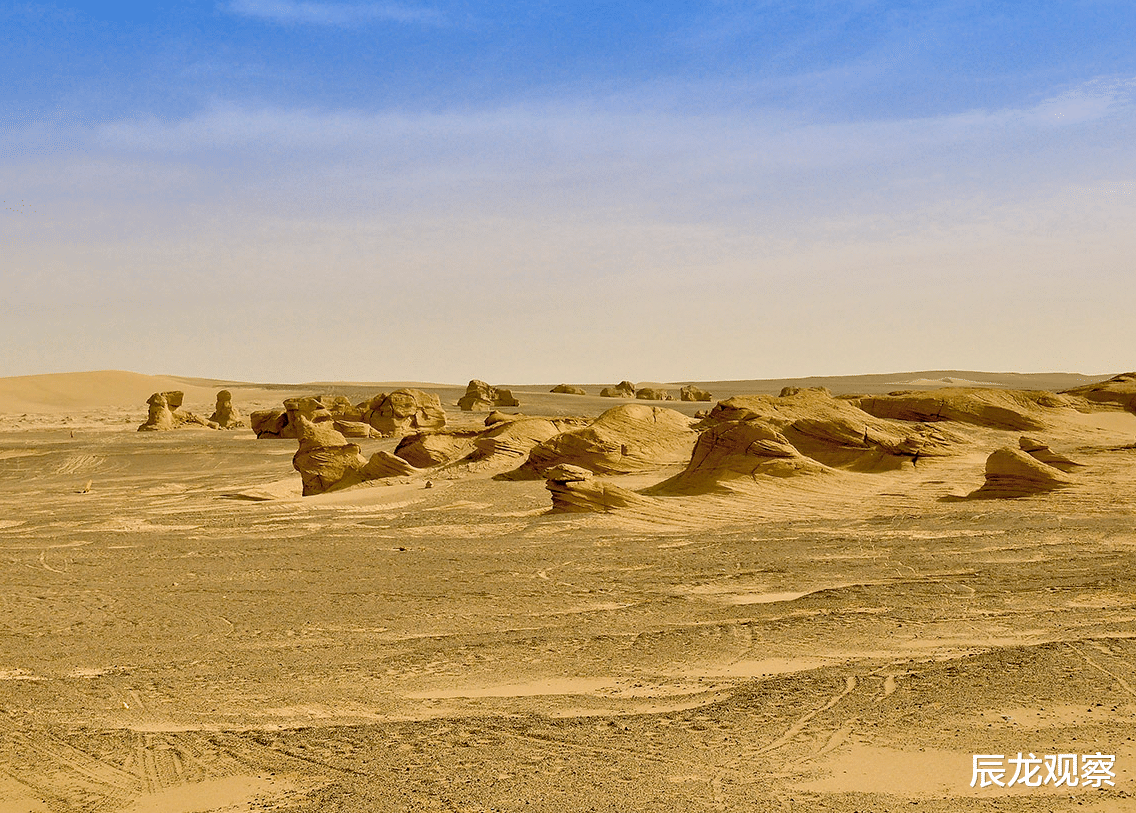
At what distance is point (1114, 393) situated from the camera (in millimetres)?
30125

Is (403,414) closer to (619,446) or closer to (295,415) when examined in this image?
(295,415)

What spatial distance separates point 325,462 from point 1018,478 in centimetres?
1487

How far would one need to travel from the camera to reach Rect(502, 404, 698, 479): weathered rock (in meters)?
21.5

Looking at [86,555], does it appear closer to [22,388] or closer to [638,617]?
[638,617]

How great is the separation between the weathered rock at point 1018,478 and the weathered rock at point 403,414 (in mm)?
25468

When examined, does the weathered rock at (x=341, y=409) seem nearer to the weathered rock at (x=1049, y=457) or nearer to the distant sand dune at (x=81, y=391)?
the weathered rock at (x=1049, y=457)

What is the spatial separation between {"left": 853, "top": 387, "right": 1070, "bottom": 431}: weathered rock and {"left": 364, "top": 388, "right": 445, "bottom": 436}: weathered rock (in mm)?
17626

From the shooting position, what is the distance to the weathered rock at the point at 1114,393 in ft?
96.9

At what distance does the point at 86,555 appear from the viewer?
1341cm

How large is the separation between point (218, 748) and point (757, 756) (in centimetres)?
305

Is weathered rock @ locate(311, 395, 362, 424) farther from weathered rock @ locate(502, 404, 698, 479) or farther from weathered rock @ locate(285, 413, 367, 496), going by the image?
weathered rock @ locate(502, 404, 698, 479)

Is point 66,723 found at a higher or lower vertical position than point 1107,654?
lower

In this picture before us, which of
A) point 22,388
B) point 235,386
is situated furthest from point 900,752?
point 235,386

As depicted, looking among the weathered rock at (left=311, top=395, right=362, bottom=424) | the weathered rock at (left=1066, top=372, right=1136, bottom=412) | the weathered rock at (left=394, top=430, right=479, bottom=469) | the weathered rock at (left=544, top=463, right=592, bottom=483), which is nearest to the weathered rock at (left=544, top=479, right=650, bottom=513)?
the weathered rock at (left=544, top=463, right=592, bottom=483)
